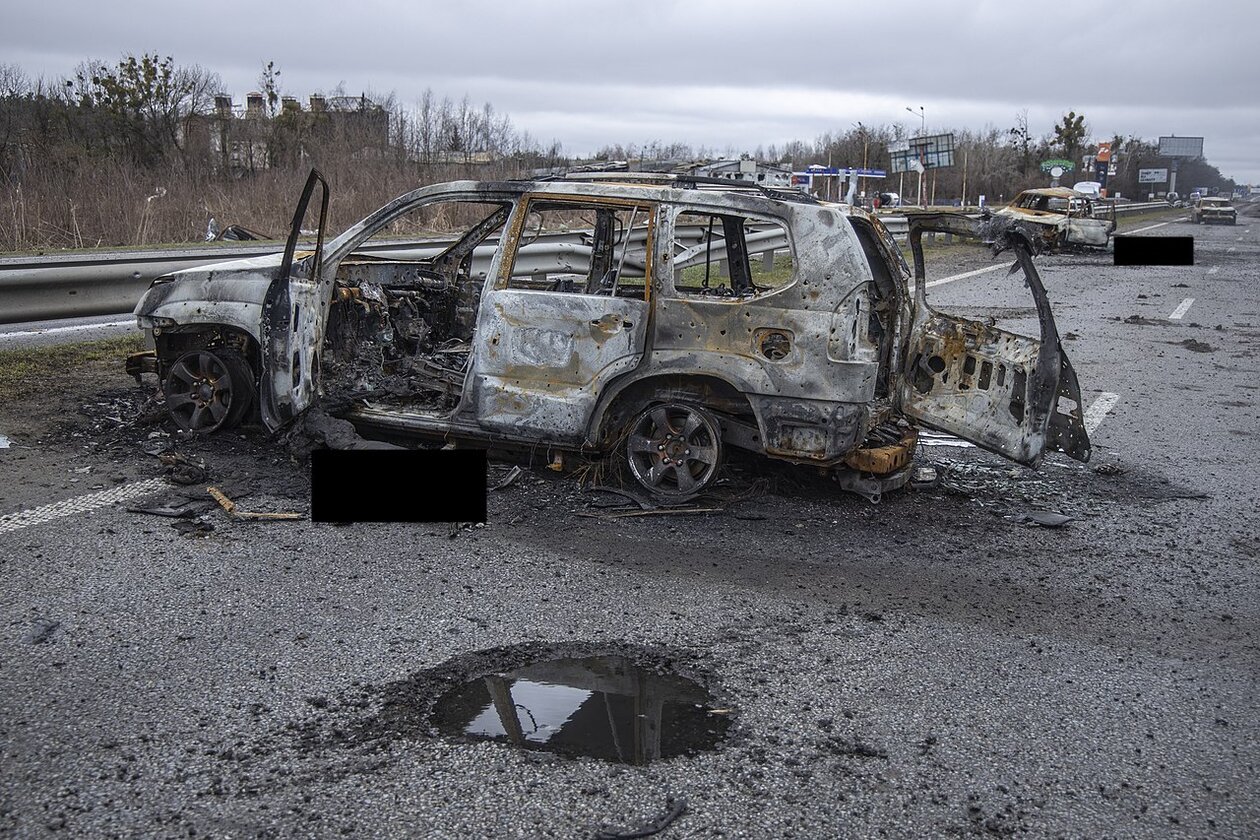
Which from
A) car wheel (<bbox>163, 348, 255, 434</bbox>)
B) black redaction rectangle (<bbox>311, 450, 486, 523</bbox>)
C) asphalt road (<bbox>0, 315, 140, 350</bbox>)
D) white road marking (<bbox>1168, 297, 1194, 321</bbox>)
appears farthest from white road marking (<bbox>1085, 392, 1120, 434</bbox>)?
asphalt road (<bbox>0, 315, 140, 350</bbox>)

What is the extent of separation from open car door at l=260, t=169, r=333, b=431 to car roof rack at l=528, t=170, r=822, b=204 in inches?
59.8

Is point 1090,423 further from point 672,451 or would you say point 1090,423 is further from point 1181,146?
point 1181,146

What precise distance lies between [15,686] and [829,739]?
9.19 ft

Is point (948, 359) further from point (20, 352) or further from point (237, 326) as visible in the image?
point (20, 352)

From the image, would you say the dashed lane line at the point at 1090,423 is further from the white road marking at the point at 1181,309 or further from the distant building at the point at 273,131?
the distant building at the point at 273,131

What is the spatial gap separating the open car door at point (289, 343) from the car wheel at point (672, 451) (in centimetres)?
195

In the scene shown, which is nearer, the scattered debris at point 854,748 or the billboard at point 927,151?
the scattered debris at point 854,748

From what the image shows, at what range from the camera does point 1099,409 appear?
894 cm

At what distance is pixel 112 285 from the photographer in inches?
431

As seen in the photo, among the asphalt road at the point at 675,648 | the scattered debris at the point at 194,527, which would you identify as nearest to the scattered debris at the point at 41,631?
the asphalt road at the point at 675,648

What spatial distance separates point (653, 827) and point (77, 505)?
13.2ft

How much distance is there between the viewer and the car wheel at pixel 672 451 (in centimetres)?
594

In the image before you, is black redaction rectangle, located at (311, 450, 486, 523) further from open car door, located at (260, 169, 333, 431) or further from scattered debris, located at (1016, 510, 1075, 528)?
scattered debris, located at (1016, 510, 1075, 528)

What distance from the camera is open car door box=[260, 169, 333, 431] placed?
20.4ft
